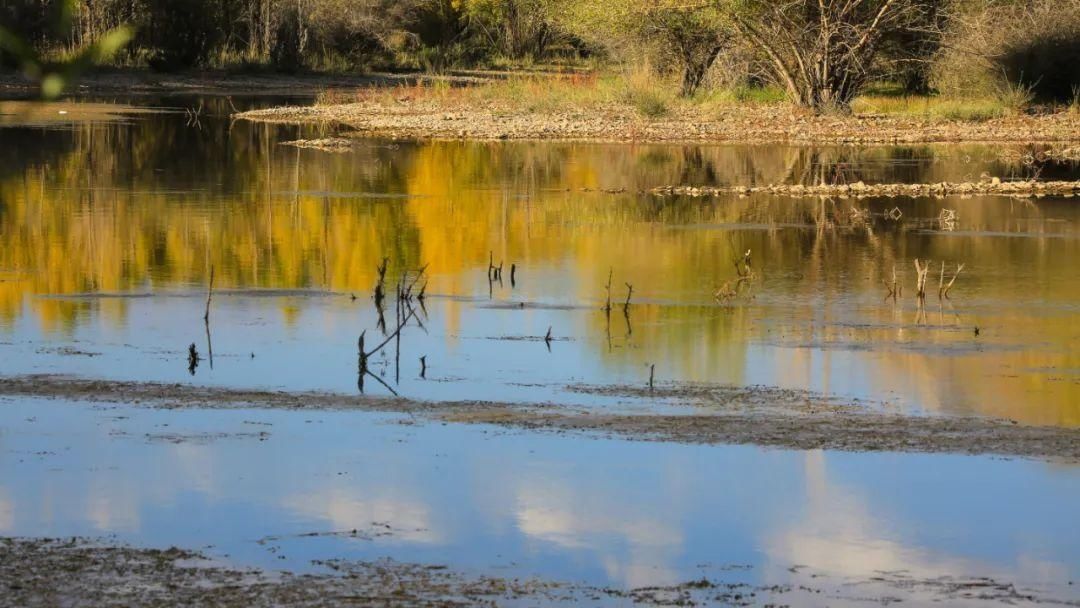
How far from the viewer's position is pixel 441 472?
9.57m

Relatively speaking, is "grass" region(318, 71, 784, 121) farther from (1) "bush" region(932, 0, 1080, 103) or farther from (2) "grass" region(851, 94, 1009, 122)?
(1) "bush" region(932, 0, 1080, 103)

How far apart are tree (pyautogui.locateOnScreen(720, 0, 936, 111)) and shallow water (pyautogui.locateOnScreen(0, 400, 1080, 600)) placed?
104 ft

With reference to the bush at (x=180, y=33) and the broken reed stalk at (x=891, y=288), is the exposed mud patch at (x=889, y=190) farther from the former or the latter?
the bush at (x=180, y=33)

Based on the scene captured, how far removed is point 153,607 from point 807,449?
4598 mm

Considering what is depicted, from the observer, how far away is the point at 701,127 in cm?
4034

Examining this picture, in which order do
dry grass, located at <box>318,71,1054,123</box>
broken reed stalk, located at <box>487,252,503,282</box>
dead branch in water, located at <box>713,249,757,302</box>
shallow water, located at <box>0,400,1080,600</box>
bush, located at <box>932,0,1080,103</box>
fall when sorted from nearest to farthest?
shallow water, located at <box>0,400,1080,600</box>, dead branch in water, located at <box>713,249,757,302</box>, broken reed stalk, located at <box>487,252,503,282</box>, dry grass, located at <box>318,71,1054,123</box>, bush, located at <box>932,0,1080,103</box>

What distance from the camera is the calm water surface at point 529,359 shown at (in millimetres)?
8406

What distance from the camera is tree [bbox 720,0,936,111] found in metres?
41.0

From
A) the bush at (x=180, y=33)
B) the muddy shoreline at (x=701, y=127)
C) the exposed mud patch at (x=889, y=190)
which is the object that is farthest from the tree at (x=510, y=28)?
the exposed mud patch at (x=889, y=190)

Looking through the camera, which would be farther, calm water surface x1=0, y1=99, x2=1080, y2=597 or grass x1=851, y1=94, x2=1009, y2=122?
grass x1=851, y1=94, x2=1009, y2=122

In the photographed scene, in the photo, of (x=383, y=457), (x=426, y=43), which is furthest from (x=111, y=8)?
(x=383, y=457)

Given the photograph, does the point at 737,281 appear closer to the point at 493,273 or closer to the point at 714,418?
the point at 493,273

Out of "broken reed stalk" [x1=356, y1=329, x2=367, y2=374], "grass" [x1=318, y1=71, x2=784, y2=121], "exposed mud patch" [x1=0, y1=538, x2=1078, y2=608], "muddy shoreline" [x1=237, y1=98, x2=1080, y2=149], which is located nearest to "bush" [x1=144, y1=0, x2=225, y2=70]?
"grass" [x1=318, y1=71, x2=784, y2=121]

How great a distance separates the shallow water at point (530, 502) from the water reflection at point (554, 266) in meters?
1.70
